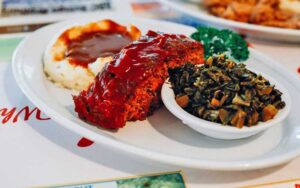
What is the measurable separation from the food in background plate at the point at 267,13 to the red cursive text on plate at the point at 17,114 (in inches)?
64.1

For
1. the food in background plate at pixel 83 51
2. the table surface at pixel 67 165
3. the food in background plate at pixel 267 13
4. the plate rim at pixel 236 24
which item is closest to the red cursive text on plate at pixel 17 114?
the table surface at pixel 67 165

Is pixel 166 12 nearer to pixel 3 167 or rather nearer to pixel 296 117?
pixel 296 117

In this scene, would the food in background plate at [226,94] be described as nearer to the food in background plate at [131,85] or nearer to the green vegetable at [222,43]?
the food in background plate at [131,85]

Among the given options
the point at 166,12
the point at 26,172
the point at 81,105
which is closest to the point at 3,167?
the point at 26,172

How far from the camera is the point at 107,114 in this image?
1641mm

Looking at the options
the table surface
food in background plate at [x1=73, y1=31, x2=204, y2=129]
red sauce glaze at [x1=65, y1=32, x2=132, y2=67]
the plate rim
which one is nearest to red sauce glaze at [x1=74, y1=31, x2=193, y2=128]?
food in background plate at [x1=73, y1=31, x2=204, y2=129]

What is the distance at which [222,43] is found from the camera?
2.31 metres

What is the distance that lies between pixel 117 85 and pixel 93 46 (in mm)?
648

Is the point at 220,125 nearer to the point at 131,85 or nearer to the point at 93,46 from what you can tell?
the point at 131,85

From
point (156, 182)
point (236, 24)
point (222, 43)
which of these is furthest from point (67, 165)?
point (236, 24)

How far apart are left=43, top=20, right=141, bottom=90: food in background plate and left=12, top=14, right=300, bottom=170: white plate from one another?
0.24 feet

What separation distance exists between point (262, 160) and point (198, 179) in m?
0.26

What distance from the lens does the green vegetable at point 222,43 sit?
2.26 meters

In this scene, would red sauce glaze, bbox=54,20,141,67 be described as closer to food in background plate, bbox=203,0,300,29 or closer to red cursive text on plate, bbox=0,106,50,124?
red cursive text on plate, bbox=0,106,50,124
